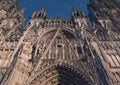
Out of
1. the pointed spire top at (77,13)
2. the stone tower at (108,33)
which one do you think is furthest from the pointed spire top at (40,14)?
the stone tower at (108,33)

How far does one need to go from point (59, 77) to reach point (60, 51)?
241cm

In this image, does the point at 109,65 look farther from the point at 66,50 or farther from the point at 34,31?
the point at 34,31

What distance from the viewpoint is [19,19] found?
22.9 metres

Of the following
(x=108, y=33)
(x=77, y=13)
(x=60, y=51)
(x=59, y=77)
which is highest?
(x=77, y=13)

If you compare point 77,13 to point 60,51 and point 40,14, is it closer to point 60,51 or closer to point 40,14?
point 40,14

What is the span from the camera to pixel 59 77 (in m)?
15.4

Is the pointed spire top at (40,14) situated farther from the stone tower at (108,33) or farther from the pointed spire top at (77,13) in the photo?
the stone tower at (108,33)

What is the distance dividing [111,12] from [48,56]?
11.2 meters

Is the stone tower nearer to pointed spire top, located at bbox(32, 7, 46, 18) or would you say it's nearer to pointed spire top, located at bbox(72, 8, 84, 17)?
pointed spire top, located at bbox(72, 8, 84, 17)

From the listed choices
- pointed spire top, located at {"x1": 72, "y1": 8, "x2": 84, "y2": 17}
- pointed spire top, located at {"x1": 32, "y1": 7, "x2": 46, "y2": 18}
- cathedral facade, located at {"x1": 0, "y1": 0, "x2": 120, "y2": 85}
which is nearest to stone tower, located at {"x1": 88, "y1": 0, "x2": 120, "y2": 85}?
cathedral facade, located at {"x1": 0, "y1": 0, "x2": 120, "y2": 85}

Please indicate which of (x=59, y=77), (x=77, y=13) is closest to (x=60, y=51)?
(x=59, y=77)

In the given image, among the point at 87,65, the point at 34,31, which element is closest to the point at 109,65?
the point at 87,65

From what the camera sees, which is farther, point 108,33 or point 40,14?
point 40,14

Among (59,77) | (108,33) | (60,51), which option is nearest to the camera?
(59,77)
